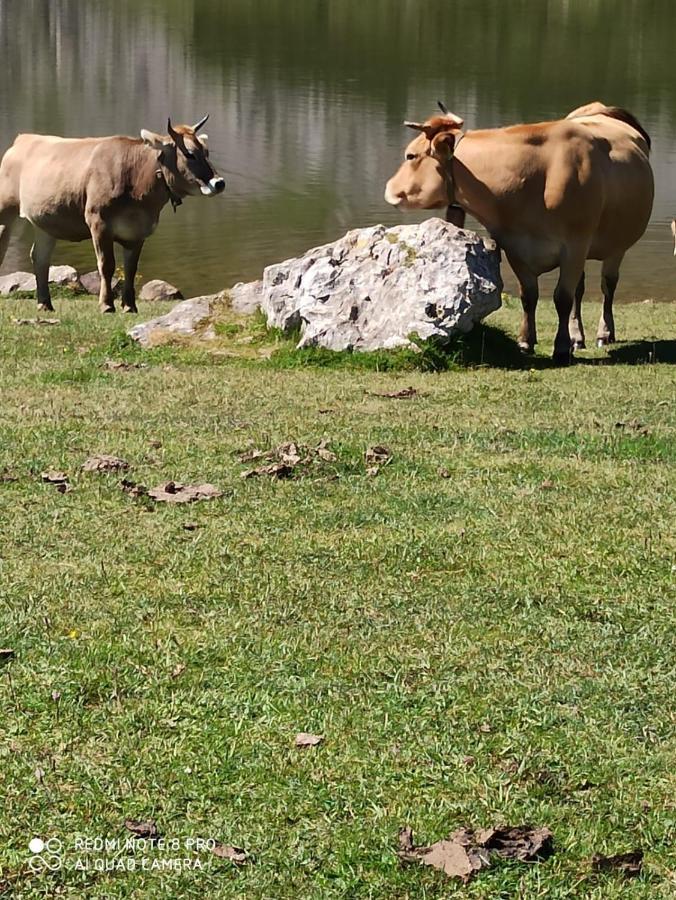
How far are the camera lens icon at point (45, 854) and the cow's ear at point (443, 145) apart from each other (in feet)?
34.6

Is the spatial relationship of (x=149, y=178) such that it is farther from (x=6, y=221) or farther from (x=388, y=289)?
(x=388, y=289)

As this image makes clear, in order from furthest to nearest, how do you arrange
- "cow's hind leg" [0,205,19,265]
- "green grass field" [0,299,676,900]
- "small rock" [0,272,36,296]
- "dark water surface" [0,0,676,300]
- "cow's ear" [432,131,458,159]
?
"dark water surface" [0,0,676,300] < "small rock" [0,272,36,296] < "cow's hind leg" [0,205,19,265] < "cow's ear" [432,131,458,159] < "green grass field" [0,299,676,900]

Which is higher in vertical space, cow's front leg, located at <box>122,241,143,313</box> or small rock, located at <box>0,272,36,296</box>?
cow's front leg, located at <box>122,241,143,313</box>

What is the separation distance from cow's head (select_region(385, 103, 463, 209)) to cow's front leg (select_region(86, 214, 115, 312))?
206 inches

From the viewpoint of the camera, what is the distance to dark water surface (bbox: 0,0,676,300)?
112 feet

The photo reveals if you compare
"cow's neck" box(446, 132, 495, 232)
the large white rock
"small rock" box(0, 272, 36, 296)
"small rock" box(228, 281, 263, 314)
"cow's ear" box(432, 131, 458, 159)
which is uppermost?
"cow's ear" box(432, 131, 458, 159)

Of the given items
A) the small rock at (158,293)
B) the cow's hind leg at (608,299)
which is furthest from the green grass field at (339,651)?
the small rock at (158,293)

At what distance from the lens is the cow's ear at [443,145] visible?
13891mm

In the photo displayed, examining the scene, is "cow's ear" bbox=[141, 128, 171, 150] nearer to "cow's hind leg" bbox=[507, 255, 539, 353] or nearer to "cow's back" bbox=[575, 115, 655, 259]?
"cow's back" bbox=[575, 115, 655, 259]

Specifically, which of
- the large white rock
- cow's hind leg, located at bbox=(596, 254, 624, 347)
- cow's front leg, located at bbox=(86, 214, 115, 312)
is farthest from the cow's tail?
cow's hind leg, located at bbox=(596, 254, 624, 347)

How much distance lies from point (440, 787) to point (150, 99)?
7171cm

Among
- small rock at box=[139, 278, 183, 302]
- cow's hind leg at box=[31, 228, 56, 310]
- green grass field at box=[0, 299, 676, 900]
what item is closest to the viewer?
green grass field at box=[0, 299, 676, 900]

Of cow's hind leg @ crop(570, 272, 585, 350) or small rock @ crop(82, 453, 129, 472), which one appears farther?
cow's hind leg @ crop(570, 272, 585, 350)

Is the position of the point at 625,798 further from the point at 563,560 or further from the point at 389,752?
the point at 563,560
